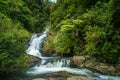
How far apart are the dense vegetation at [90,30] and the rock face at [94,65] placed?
96cm

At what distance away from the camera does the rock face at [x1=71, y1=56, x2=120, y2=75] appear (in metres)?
20.4

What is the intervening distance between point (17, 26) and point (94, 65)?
6.97 meters

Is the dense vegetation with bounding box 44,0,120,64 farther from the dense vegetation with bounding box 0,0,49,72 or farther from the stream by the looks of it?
the dense vegetation with bounding box 0,0,49,72

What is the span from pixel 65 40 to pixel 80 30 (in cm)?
185

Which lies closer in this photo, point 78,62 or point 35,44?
point 78,62

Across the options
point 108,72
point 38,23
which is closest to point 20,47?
point 108,72

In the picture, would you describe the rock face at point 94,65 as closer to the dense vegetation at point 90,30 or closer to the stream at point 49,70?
the stream at point 49,70

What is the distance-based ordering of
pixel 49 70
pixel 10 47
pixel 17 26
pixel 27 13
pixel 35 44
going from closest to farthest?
pixel 10 47, pixel 17 26, pixel 49 70, pixel 35 44, pixel 27 13

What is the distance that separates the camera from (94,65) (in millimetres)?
21484

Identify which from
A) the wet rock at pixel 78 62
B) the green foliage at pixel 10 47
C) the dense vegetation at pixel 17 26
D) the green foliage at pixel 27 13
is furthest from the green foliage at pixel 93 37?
the green foliage at pixel 27 13

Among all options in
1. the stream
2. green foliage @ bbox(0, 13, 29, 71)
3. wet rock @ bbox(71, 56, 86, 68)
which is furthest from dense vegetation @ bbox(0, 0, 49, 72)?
wet rock @ bbox(71, 56, 86, 68)

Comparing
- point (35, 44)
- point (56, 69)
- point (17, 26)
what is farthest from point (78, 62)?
point (35, 44)

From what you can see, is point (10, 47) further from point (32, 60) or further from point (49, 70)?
point (32, 60)

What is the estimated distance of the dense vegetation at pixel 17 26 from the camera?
59.2 ft
